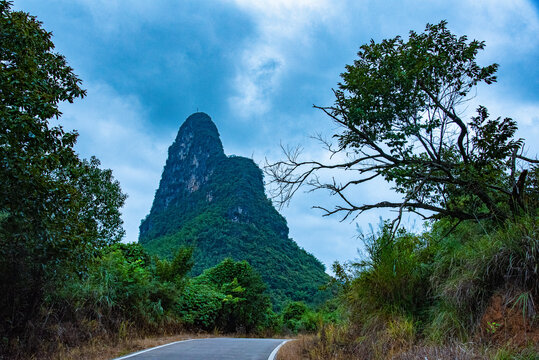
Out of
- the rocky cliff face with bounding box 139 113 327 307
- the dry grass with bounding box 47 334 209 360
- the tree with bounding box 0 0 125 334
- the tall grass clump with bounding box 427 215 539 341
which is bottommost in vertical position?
the dry grass with bounding box 47 334 209 360

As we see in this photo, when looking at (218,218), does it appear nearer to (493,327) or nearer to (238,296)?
(238,296)

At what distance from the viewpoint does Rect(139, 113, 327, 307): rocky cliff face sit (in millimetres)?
72875

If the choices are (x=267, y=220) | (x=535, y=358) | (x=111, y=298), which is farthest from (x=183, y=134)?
(x=535, y=358)

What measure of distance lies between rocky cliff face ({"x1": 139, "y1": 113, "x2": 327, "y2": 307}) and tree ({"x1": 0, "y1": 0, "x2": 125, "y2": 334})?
40.1 meters

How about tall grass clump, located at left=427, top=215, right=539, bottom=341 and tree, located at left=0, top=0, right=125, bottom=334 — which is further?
tree, located at left=0, top=0, right=125, bottom=334

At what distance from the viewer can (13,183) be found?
6195mm

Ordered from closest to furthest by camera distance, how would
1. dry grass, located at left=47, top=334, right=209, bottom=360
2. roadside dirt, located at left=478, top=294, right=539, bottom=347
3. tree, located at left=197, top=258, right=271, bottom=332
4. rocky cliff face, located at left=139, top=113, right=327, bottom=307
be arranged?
roadside dirt, located at left=478, top=294, right=539, bottom=347, dry grass, located at left=47, top=334, right=209, bottom=360, tree, located at left=197, top=258, right=271, bottom=332, rocky cliff face, located at left=139, top=113, right=327, bottom=307

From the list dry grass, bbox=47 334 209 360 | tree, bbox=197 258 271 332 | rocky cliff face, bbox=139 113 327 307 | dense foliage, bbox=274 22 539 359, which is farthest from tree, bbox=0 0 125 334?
rocky cliff face, bbox=139 113 327 307

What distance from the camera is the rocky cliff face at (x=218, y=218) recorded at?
72875 mm

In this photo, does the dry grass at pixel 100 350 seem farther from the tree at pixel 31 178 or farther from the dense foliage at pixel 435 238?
the dense foliage at pixel 435 238

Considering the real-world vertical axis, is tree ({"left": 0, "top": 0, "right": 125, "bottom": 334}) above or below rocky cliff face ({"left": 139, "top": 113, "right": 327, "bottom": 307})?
below

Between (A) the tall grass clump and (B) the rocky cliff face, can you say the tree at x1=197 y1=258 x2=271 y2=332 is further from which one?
(B) the rocky cliff face

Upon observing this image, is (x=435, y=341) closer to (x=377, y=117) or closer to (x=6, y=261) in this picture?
(x=377, y=117)

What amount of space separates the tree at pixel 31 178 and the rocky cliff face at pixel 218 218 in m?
40.1
